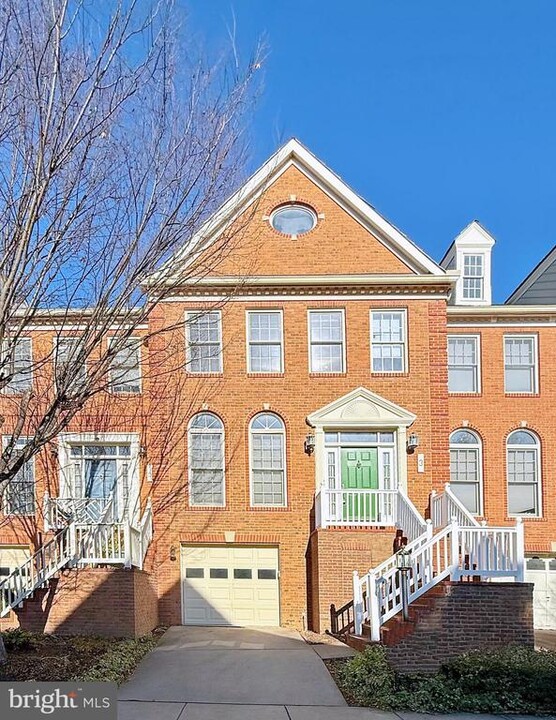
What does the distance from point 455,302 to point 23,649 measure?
1296 cm

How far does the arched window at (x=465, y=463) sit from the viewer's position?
49.2ft

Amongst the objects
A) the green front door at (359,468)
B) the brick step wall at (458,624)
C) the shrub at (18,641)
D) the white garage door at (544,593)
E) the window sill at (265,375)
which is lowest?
the white garage door at (544,593)

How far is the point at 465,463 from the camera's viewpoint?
15102 millimetres

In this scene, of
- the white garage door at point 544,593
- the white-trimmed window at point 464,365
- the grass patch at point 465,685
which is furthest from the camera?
the white-trimmed window at point 464,365

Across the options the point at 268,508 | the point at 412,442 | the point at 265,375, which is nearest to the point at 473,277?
the point at 412,442

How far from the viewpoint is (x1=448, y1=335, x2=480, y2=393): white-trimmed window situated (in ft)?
50.0

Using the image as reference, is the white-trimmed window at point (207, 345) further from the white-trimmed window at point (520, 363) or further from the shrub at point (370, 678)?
the white-trimmed window at point (520, 363)

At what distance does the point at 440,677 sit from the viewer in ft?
26.4

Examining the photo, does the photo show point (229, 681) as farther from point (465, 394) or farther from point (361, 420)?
point (465, 394)

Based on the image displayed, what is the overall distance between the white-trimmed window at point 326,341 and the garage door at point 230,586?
158 inches

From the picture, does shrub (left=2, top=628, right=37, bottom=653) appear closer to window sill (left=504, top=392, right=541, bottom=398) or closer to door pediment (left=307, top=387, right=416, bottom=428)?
door pediment (left=307, top=387, right=416, bottom=428)

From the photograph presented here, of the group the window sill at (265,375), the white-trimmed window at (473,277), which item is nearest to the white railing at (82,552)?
the window sill at (265,375)

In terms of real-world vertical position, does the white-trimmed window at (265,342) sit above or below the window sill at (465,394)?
above

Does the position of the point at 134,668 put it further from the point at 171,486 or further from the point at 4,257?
the point at 4,257
